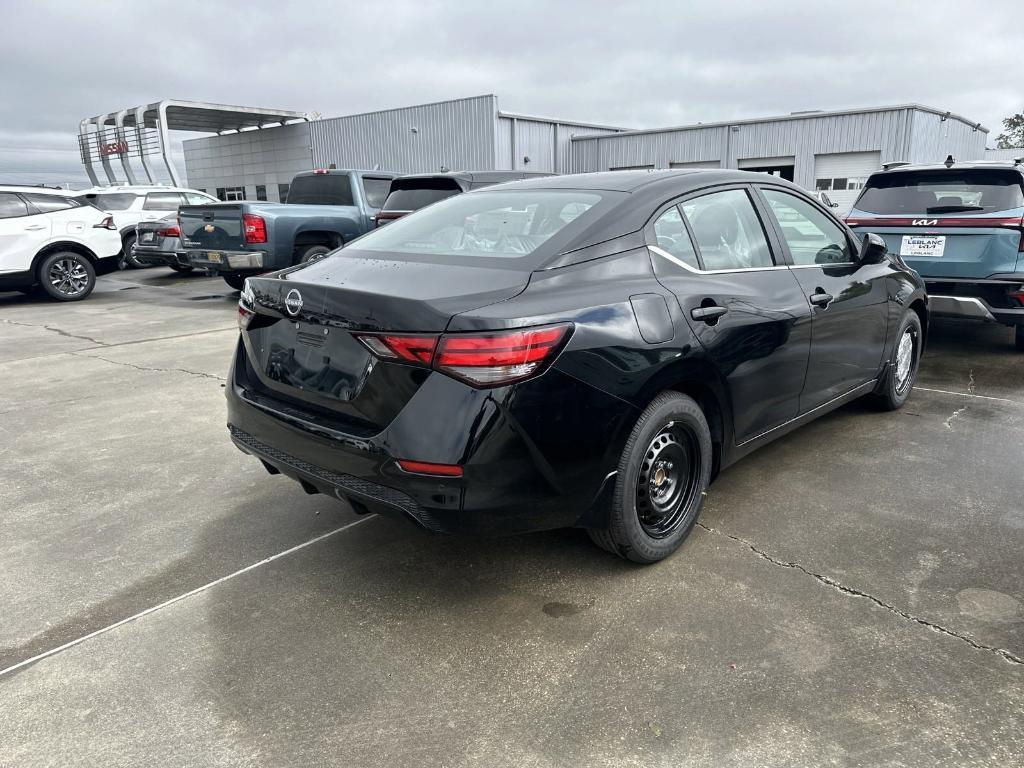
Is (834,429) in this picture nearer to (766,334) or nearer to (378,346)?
(766,334)

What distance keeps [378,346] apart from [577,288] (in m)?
0.74

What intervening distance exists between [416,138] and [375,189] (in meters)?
13.3

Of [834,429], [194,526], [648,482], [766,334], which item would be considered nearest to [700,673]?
[648,482]

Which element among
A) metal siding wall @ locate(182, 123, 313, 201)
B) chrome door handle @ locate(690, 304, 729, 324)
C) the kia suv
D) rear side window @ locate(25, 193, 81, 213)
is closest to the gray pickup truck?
rear side window @ locate(25, 193, 81, 213)

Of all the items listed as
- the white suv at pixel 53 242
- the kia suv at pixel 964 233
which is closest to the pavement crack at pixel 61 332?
the white suv at pixel 53 242

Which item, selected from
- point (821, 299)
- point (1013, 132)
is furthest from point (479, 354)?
point (1013, 132)

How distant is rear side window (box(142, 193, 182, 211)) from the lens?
49.7 ft

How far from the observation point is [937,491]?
12.3ft

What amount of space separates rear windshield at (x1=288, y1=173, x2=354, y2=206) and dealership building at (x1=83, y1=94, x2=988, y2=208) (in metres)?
10.4

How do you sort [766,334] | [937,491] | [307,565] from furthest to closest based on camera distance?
[937,491] → [766,334] → [307,565]

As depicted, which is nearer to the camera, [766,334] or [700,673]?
[700,673]

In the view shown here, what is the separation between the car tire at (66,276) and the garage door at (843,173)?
1764cm

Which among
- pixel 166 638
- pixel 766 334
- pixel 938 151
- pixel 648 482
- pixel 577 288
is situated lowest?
pixel 166 638

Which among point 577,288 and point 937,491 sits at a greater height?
point 577,288
